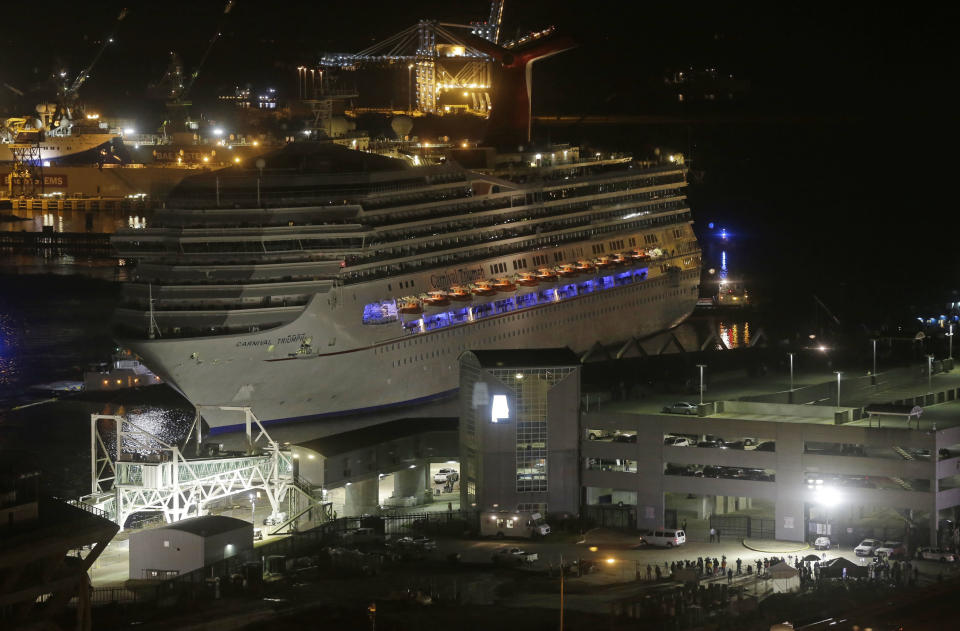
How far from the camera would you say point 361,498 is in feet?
101

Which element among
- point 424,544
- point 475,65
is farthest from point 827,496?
point 475,65

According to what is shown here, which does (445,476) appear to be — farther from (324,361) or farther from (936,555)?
(936,555)

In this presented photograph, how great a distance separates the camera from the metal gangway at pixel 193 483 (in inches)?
1094

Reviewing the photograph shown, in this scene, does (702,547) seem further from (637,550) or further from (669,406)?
(669,406)

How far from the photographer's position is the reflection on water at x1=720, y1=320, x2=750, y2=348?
182 feet

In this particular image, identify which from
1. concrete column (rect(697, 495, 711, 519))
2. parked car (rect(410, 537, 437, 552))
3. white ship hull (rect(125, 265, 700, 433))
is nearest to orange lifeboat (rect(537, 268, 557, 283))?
white ship hull (rect(125, 265, 700, 433))

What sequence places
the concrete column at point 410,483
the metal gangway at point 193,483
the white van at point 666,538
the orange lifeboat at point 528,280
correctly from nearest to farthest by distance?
the white van at point 666,538 → the metal gangway at point 193,483 → the concrete column at point 410,483 → the orange lifeboat at point 528,280

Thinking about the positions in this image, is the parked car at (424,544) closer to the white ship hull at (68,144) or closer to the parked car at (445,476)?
the parked car at (445,476)

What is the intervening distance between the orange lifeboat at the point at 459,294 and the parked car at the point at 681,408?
13706 mm

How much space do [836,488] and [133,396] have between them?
2554cm

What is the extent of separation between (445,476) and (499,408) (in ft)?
17.4

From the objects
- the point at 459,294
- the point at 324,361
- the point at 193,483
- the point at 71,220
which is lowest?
the point at 193,483

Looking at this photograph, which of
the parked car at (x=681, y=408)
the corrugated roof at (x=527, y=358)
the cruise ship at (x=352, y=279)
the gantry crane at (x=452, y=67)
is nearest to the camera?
the corrugated roof at (x=527, y=358)

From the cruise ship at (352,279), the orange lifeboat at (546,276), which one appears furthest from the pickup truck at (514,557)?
the orange lifeboat at (546,276)
